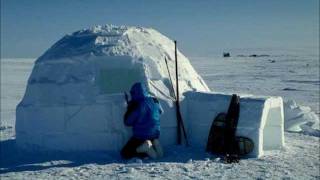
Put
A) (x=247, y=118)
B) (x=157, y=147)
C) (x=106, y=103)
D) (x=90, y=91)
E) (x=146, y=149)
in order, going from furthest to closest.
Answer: (x=90, y=91) < (x=106, y=103) < (x=247, y=118) < (x=157, y=147) < (x=146, y=149)

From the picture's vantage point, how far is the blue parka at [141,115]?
30.4 feet

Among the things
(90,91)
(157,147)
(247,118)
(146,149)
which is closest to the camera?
(146,149)

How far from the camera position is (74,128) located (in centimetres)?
993

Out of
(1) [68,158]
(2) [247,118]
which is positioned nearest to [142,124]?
(1) [68,158]

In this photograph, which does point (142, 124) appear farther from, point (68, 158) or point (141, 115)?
point (68, 158)

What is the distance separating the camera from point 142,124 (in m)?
9.29

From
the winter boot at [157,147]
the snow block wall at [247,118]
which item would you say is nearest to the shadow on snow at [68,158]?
the winter boot at [157,147]

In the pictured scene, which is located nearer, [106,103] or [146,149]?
[146,149]

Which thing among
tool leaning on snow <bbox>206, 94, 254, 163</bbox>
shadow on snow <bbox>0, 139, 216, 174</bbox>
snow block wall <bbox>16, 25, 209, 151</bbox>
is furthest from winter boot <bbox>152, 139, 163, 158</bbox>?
tool leaning on snow <bbox>206, 94, 254, 163</bbox>

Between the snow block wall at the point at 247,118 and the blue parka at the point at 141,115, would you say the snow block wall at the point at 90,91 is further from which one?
the blue parka at the point at 141,115

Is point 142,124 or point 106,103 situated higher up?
point 106,103

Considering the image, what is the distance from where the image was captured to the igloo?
9.87 m


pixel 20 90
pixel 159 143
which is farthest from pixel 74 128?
pixel 20 90

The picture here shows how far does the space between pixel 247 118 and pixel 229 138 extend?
0.47m
